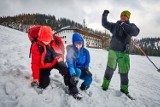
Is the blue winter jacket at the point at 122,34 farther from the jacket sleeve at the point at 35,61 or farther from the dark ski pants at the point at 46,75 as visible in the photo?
the jacket sleeve at the point at 35,61

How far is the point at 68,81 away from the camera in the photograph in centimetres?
460

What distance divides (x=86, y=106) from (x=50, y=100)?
0.80 meters

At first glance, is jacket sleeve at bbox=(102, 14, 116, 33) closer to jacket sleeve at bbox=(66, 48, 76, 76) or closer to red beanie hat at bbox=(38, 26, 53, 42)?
jacket sleeve at bbox=(66, 48, 76, 76)

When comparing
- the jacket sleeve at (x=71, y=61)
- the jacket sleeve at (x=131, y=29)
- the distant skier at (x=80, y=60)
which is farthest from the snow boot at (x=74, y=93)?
the jacket sleeve at (x=131, y=29)

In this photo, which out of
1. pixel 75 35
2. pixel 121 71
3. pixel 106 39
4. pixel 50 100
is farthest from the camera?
pixel 106 39

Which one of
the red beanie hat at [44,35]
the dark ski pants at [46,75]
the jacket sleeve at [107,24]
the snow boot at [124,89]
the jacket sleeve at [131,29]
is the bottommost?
the snow boot at [124,89]

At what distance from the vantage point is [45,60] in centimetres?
466

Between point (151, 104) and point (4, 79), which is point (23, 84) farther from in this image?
point (151, 104)

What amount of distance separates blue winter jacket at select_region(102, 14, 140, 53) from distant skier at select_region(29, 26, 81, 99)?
1.78 meters

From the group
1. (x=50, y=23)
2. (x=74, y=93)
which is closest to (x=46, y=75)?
(x=74, y=93)

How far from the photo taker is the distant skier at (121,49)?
18.1 ft

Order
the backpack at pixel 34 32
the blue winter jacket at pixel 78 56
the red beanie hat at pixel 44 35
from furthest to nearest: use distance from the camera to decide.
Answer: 1. the blue winter jacket at pixel 78 56
2. the backpack at pixel 34 32
3. the red beanie hat at pixel 44 35

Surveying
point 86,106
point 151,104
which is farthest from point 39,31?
point 151,104

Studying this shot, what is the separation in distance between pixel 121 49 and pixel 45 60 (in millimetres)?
2275
